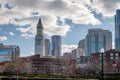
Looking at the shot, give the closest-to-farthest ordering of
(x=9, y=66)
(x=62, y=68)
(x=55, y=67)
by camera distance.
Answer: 1. (x=9, y=66)
2. (x=62, y=68)
3. (x=55, y=67)

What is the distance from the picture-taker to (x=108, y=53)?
525ft

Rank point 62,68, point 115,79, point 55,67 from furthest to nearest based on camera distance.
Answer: point 55,67, point 62,68, point 115,79

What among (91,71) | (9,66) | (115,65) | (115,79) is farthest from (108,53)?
(115,79)

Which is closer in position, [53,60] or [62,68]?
[62,68]

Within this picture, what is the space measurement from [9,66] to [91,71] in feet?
108

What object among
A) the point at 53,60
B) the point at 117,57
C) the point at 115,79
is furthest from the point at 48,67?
the point at 115,79

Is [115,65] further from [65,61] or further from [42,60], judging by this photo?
[42,60]

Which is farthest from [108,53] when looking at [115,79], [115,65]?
[115,79]

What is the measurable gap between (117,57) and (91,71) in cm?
4189

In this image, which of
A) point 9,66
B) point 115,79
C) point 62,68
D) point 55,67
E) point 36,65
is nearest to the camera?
point 115,79

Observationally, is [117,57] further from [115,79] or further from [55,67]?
[115,79]

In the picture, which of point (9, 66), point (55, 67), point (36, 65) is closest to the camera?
point (9, 66)

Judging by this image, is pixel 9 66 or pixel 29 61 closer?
pixel 9 66

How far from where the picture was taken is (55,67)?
154875 millimetres
